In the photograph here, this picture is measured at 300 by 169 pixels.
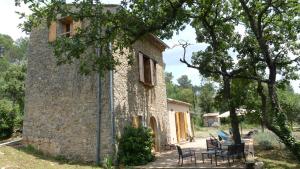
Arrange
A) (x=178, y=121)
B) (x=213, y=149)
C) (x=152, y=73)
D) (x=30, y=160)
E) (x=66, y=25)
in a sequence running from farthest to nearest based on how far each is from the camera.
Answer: (x=178, y=121) → (x=152, y=73) → (x=66, y=25) → (x=213, y=149) → (x=30, y=160)

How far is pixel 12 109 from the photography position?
54.6ft

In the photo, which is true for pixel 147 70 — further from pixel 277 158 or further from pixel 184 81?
pixel 184 81

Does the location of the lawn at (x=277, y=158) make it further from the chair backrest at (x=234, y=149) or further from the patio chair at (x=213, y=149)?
the patio chair at (x=213, y=149)

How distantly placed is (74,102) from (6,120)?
19.0 feet

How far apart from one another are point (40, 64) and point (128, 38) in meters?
5.29

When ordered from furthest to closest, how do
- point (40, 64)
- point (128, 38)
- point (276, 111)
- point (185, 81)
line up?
point (185, 81), point (40, 64), point (128, 38), point (276, 111)

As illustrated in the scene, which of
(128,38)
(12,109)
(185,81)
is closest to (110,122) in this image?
(128,38)

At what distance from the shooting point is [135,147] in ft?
39.7

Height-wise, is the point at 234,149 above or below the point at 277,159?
above

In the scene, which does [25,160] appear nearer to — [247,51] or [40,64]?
[40,64]

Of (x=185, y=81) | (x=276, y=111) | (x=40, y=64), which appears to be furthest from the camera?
(x=185, y=81)

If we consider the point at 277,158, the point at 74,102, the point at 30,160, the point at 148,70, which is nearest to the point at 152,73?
the point at 148,70

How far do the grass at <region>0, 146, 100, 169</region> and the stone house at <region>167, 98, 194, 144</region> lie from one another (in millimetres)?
8262

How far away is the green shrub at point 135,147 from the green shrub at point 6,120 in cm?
779
